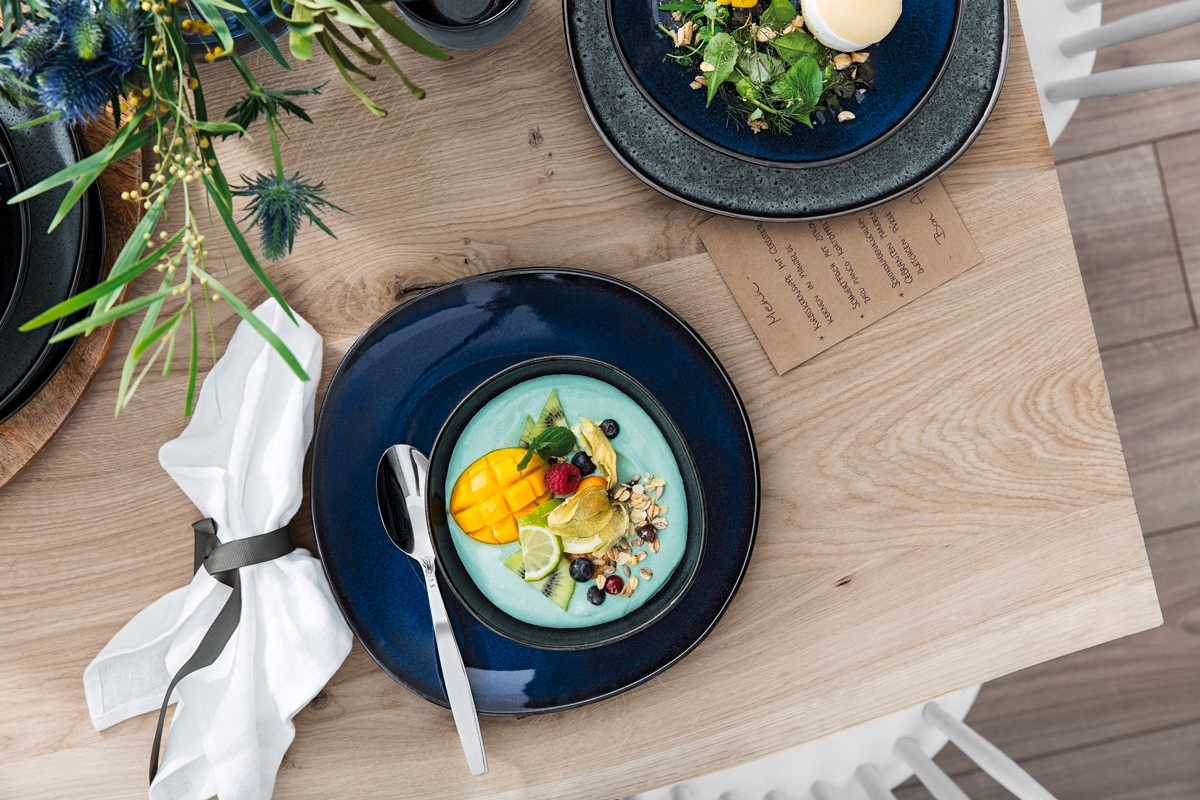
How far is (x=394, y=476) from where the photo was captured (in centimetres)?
70

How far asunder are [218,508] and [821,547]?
628 mm

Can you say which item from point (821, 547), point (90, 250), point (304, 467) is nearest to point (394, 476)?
point (304, 467)

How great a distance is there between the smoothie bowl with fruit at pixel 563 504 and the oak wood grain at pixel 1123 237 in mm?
1211

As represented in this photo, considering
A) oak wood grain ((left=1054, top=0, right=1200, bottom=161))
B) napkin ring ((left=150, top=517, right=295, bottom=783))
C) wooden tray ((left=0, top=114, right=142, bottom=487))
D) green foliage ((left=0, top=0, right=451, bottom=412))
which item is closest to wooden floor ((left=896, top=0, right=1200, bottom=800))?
oak wood grain ((left=1054, top=0, right=1200, bottom=161))

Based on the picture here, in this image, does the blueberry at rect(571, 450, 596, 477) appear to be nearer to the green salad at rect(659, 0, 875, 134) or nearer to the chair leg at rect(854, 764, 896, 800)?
the green salad at rect(659, 0, 875, 134)

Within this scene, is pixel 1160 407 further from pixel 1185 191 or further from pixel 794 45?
pixel 794 45

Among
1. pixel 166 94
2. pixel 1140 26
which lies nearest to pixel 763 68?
pixel 166 94

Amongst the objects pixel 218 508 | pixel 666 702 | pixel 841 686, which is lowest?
pixel 218 508

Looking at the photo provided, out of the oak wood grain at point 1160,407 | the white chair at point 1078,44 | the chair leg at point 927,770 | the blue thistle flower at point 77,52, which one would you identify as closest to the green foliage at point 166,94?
the blue thistle flower at point 77,52

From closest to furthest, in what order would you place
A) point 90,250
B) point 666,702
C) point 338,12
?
→ point 338,12 → point 90,250 → point 666,702

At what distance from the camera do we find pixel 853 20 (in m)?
0.64

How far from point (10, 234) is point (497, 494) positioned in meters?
0.49

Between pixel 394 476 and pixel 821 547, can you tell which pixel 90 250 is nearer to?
pixel 394 476

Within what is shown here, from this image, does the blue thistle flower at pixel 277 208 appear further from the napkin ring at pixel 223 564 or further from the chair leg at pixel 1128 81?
the chair leg at pixel 1128 81
